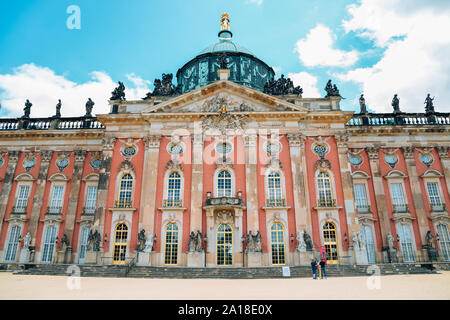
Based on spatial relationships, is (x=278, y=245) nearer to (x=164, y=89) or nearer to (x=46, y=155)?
(x=164, y=89)

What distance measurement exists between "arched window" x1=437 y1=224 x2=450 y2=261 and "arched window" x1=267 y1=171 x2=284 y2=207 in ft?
46.2

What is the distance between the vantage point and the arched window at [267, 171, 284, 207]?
2453cm

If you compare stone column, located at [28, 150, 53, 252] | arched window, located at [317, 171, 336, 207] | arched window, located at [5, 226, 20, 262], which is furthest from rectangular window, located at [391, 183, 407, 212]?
arched window, located at [5, 226, 20, 262]

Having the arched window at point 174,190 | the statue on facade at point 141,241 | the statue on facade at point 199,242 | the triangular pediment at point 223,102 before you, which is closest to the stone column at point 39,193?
the statue on facade at point 141,241

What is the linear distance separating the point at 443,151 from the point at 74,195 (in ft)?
110

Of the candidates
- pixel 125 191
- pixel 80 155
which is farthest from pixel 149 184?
pixel 80 155

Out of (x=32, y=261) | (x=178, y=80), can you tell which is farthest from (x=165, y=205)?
(x=178, y=80)

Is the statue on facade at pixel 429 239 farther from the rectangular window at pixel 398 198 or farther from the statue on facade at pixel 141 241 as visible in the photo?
the statue on facade at pixel 141 241

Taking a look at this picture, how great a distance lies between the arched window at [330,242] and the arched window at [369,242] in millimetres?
3924

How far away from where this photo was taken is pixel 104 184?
2536 cm

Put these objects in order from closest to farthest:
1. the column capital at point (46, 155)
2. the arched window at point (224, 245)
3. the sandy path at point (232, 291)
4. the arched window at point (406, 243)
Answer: the sandy path at point (232, 291) → the arched window at point (224, 245) → the arched window at point (406, 243) → the column capital at point (46, 155)
